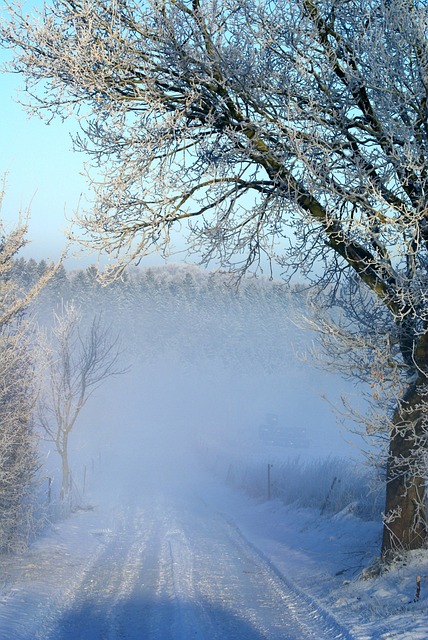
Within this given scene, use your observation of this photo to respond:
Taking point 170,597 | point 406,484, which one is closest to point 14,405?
point 170,597

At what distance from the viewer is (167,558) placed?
12.9 m

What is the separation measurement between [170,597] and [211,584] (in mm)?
1091

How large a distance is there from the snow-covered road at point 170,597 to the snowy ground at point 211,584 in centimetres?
2

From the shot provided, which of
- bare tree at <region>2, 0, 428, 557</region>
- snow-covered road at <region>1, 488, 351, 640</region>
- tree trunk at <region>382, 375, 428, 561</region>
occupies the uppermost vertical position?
bare tree at <region>2, 0, 428, 557</region>

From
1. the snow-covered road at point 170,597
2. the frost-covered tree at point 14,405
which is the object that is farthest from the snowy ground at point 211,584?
the frost-covered tree at point 14,405

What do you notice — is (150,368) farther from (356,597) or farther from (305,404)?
(356,597)

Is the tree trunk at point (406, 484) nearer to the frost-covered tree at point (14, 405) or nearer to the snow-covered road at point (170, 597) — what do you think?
the snow-covered road at point (170, 597)

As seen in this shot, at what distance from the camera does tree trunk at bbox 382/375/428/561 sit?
26.6ft

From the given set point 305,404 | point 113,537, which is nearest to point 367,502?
point 113,537

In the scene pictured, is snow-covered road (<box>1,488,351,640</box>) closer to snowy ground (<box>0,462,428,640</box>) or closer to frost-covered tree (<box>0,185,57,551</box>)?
snowy ground (<box>0,462,428,640</box>)

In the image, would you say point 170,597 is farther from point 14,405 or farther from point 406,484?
point 14,405

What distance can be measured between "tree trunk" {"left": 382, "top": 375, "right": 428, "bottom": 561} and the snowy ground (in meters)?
0.31

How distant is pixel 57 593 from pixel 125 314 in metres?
85.3

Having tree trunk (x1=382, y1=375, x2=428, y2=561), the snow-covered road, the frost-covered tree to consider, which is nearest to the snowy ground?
the snow-covered road
